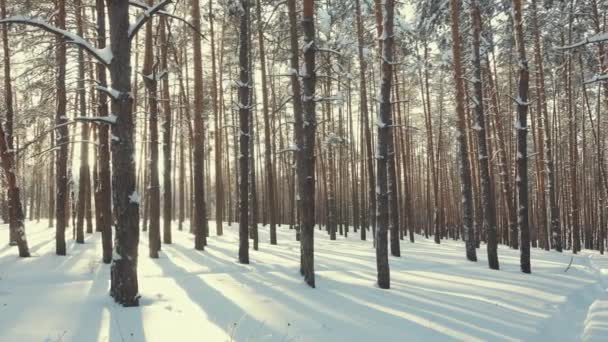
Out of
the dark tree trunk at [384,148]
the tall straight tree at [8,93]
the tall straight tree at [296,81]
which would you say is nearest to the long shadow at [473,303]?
the dark tree trunk at [384,148]

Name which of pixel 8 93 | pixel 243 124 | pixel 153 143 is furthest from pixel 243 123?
pixel 8 93

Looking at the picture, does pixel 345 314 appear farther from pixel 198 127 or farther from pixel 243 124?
pixel 198 127

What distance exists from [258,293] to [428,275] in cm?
464

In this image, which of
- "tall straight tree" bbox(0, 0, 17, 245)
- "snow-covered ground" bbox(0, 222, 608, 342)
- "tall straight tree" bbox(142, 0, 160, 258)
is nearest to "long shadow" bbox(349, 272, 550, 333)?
"snow-covered ground" bbox(0, 222, 608, 342)

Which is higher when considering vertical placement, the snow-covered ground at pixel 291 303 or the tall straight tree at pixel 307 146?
the tall straight tree at pixel 307 146

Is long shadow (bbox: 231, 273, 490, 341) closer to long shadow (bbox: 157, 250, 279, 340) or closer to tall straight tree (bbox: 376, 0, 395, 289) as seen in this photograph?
tall straight tree (bbox: 376, 0, 395, 289)

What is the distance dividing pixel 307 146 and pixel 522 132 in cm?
607

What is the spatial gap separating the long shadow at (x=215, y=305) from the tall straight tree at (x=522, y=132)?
7.96 m

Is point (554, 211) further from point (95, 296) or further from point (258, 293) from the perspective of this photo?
point (95, 296)

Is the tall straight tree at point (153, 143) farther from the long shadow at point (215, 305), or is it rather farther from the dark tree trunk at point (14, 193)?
the long shadow at point (215, 305)

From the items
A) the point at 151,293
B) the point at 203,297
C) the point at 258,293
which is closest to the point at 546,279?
the point at 258,293

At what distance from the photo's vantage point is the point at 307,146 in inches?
341

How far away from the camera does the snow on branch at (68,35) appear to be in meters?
5.10

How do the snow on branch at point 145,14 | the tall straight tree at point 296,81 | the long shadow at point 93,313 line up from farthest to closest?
the tall straight tree at point 296,81 < the snow on branch at point 145,14 < the long shadow at point 93,313
